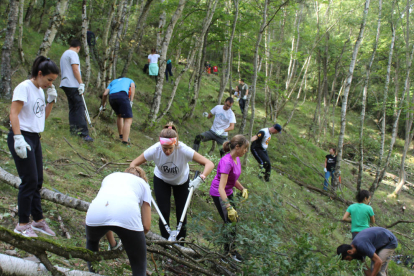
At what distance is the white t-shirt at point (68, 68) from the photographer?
240 inches

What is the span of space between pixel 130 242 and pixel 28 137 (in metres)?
1.58

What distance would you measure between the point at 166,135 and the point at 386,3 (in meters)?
13.7

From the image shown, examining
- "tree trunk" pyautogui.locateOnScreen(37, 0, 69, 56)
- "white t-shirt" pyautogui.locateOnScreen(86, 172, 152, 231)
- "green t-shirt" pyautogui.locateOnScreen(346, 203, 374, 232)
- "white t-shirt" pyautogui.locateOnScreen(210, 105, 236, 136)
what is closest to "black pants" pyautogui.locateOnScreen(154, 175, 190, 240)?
"white t-shirt" pyautogui.locateOnScreen(86, 172, 152, 231)

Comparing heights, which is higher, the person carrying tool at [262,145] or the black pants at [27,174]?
the black pants at [27,174]

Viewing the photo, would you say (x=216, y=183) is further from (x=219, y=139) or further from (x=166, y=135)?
(x=219, y=139)

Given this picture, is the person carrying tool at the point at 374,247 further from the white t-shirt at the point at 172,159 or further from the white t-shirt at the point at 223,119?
the white t-shirt at the point at 223,119

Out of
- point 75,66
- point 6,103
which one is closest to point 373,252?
point 75,66

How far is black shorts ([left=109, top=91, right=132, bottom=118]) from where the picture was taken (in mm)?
6828

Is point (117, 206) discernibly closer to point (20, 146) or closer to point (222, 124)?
point (20, 146)

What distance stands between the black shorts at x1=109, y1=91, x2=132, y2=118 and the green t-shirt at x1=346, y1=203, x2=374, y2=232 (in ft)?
16.8

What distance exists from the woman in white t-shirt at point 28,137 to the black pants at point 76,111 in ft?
10.6

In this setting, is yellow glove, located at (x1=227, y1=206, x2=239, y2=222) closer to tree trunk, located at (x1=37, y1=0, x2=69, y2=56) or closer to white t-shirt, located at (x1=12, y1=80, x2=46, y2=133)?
white t-shirt, located at (x1=12, y1=80, x2=46, y2=133)

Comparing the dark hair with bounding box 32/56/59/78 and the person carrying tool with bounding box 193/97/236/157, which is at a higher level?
the dark hair with bounding box 32/56/59/78

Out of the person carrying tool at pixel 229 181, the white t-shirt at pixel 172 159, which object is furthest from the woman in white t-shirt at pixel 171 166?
the person carrying tool at pixel 229 181
